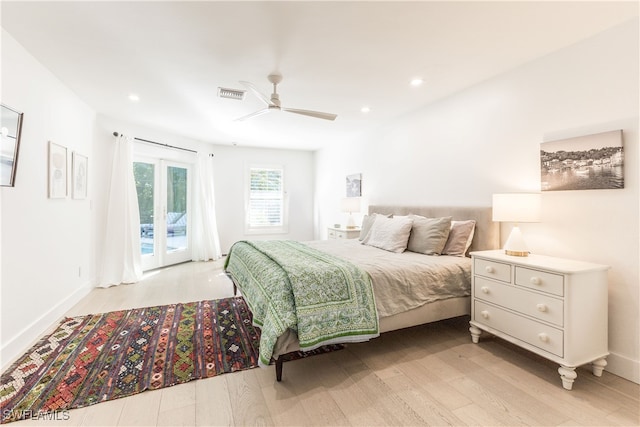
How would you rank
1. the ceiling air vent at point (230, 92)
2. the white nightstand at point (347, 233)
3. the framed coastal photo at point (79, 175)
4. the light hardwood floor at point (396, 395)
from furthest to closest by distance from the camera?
1. the white nightstand at point (347, 233)
2. the framed coastal photo at point (79, 175)
3. the ceiling air vent at point (230, 92)
4. the light hardwood floor at point (396, 395)

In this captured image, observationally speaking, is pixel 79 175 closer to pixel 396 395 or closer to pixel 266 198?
pixel 266 198

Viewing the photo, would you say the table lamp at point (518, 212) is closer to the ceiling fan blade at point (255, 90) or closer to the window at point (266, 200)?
the ceiling fan blade at point (255, 90)

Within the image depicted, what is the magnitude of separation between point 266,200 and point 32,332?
4.73m

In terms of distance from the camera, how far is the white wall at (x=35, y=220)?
2.31 meters

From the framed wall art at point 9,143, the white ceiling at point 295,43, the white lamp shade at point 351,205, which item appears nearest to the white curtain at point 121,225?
the white ceiling at point 295,43

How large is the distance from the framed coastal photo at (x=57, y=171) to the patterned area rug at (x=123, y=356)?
134cm

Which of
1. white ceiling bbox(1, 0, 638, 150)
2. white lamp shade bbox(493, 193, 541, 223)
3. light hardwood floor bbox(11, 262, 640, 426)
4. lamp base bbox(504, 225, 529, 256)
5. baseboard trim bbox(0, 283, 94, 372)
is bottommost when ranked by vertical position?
light hardwood floor bbox(11, 262, 640, 426)

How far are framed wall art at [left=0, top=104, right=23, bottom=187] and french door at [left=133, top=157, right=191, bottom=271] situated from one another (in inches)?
104

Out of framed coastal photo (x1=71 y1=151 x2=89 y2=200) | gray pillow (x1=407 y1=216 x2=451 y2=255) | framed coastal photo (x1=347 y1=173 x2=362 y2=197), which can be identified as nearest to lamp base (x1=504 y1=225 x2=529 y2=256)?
gray pillow (x1=407 y1=216 x2=451 y2=255)

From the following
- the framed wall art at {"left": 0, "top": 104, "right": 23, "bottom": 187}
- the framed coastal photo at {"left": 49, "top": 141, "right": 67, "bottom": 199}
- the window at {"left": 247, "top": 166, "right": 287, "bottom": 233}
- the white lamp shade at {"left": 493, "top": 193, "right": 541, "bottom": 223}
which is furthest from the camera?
the window at {"left": 247, "top": 166, "right": 287, "bottom": 233}

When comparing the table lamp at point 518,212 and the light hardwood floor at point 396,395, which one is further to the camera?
the table lamp at point 518,212

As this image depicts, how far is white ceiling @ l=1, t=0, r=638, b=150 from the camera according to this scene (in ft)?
6.34

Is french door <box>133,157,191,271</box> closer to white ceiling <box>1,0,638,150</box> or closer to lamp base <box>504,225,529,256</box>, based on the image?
white ceiling <box>1,0,638,150</box>

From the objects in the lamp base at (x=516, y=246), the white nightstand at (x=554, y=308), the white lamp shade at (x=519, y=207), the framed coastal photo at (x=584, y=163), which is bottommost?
the white nightstand at (x=554, y=308)
